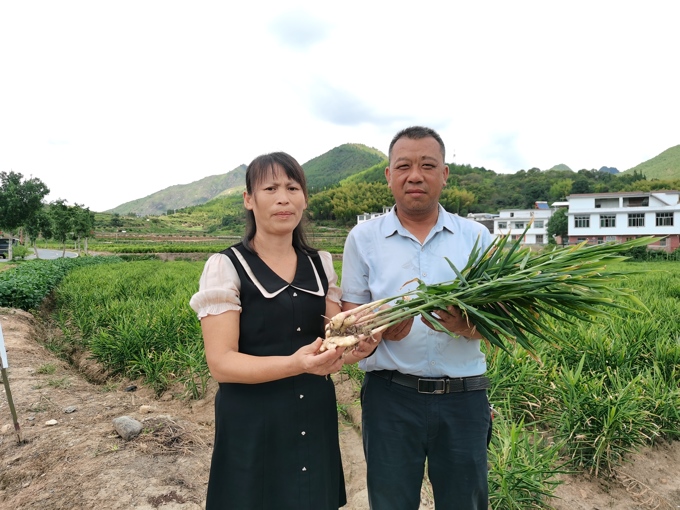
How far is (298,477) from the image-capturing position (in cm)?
162

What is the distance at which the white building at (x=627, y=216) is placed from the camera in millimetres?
32469

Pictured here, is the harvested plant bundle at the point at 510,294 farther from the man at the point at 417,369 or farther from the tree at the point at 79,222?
the tree at the point at 79,222

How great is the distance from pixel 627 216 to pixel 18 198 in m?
44.2

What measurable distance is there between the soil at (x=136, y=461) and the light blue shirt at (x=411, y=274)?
4.09 ft

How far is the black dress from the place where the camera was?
5.01 ft

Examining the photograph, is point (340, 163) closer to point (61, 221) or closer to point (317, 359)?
point (61, 221)

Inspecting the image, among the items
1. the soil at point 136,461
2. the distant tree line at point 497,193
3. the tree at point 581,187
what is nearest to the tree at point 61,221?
the soil at point 136,461

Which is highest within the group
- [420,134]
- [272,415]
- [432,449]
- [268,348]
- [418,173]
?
[420,134]

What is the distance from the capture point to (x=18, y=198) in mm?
24219

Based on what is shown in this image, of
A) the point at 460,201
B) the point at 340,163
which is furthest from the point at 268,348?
the point at 340,163

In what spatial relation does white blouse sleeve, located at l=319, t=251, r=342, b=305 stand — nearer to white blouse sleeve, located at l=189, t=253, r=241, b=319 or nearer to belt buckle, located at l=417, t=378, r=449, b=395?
white blouse sleeve, located at l=189, t=253, r=241, b=319

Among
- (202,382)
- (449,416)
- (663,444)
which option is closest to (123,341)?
(202,382)

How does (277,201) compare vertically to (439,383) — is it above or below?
above

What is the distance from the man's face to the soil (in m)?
1.86
